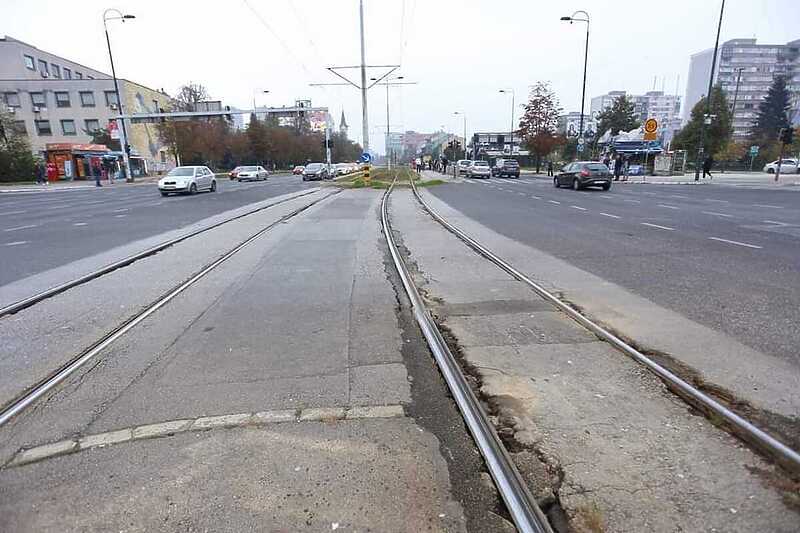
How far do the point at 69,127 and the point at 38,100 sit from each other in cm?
461

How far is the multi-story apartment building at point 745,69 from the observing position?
426 ft

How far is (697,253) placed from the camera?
8492mm

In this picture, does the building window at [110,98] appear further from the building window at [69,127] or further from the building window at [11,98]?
the building window at [11,98]

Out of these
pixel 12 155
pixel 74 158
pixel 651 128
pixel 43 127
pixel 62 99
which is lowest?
pixel 74 158

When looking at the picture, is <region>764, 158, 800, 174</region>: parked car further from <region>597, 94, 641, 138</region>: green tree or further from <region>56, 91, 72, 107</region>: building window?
<region>56, 91, 72, 107</region>: building window

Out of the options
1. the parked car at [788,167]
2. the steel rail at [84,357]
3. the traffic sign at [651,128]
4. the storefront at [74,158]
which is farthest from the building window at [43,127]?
the parked car at [788,167]

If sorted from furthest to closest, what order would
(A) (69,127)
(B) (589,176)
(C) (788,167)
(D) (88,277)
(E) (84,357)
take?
(A) (69,127) < (C) (788,167) < (B) (589,176) < (D) (88,277) < (E) (84,357)

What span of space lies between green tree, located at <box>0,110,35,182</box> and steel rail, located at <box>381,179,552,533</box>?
190 feet

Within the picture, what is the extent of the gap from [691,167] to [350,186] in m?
55.3

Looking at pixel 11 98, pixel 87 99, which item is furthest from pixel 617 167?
pixel 11 98

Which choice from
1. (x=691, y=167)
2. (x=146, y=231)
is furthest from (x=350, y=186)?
(x=691, y=167)

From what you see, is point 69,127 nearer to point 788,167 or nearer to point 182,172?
point 182,172

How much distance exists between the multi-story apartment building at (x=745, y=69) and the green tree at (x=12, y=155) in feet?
491

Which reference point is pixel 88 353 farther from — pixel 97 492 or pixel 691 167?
pixel 691 167
